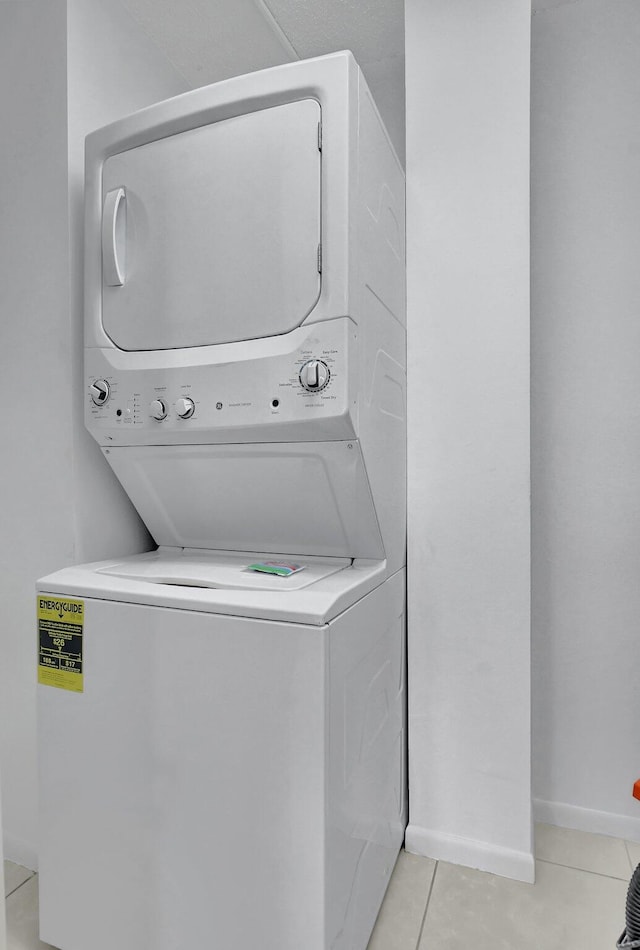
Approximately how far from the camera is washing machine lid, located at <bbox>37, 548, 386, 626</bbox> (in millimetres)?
1119

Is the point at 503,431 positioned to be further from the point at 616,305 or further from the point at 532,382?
the point at 616,305

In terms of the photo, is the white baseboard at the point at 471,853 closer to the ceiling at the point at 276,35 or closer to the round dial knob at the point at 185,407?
the round dial knob at the point at 185,407

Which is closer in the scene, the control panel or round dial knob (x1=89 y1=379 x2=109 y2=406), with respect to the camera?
the control panel

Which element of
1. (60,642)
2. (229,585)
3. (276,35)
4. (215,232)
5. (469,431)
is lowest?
(60,642)

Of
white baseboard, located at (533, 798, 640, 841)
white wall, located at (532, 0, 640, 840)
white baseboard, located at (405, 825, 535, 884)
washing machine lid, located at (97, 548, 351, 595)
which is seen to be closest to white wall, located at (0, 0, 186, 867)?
washing machine lid, located at (97, 548, 351, 595)

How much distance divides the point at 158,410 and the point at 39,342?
499mm

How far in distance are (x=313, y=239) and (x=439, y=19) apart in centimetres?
96

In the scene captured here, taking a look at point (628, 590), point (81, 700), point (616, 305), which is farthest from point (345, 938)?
point (616, 305)

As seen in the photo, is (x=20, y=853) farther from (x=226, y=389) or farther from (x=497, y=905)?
(x=226, y=389)

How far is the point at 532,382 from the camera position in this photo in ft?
6.20

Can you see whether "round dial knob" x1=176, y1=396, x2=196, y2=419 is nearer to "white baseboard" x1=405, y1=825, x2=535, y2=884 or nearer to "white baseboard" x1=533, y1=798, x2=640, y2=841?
"white baseboard" x1=405, y1=825, x2=535, y2=884

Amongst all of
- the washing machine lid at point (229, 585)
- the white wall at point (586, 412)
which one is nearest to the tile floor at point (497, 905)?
the white wall at point (586, 412)

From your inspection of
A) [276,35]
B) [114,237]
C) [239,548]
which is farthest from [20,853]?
[276,35]

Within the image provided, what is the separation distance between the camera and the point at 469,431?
1668 millimetres
